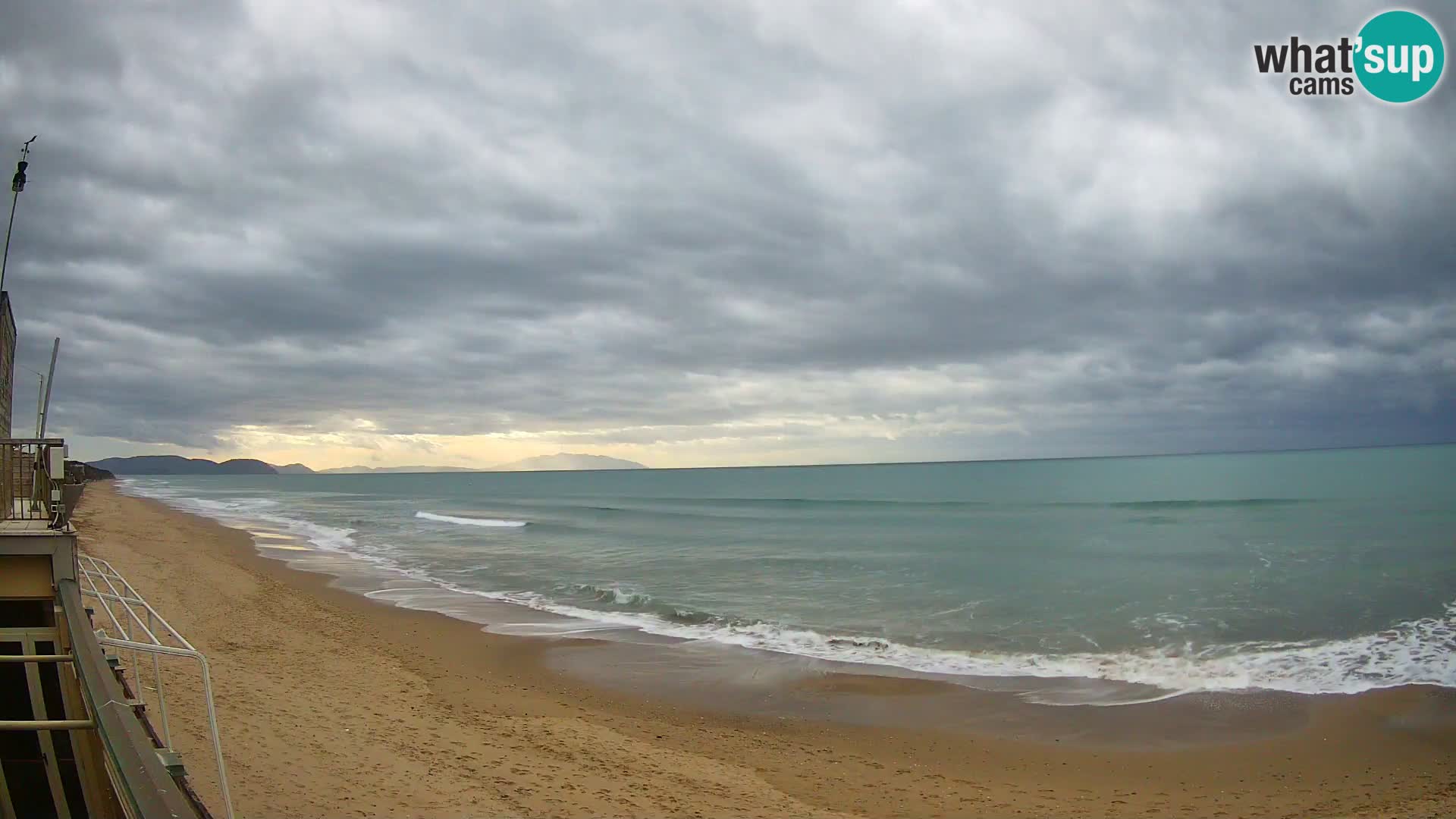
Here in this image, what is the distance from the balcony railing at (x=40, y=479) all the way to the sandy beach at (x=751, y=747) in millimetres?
2658

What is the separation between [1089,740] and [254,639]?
13678 mm

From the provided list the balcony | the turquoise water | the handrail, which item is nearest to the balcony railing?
the balcony

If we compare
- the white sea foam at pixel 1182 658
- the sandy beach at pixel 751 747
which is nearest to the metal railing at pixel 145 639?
the sandy beach at pixel 751 747

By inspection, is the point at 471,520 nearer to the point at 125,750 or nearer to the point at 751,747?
the point at 751,747

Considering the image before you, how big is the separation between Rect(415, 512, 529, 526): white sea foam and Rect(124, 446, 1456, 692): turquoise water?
49 cm

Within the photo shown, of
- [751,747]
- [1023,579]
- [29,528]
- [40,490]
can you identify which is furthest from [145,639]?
[1023,579]

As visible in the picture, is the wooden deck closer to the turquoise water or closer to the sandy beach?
the sandy beach

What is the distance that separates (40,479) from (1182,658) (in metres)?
17.3

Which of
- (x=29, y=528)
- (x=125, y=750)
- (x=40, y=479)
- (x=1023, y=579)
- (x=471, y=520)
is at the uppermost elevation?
(x=40, y=479)

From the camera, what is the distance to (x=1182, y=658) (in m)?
13.8

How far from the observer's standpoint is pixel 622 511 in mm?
59656

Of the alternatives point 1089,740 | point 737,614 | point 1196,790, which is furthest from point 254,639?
point 1196,790

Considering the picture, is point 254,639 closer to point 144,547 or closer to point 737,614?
point 737,614

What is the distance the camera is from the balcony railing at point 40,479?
870 centimetres
